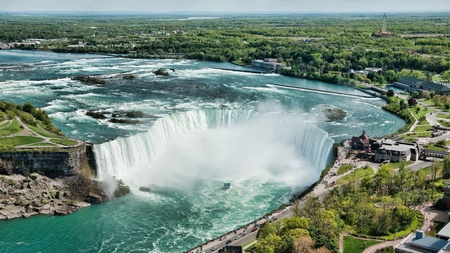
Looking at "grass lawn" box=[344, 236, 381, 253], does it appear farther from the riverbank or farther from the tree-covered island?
the riverbank

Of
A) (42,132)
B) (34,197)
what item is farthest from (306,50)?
(34,197)

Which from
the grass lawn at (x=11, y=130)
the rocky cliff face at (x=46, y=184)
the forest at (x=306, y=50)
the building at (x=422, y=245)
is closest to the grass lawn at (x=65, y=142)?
the rocky cliff face at (x=46, y=184)

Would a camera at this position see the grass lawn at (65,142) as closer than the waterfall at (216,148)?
Yes

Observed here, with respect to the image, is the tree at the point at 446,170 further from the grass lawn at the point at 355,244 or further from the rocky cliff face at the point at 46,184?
the rocky cliff face at the point at 46,184

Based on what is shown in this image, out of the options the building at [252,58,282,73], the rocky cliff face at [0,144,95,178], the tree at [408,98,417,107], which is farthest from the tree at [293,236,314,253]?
the building at [252,58,282,73]

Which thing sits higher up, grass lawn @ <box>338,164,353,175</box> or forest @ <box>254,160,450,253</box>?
forest @ <box>254,160,450,253</box>

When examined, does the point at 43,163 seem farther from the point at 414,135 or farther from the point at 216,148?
the point at 414,135
